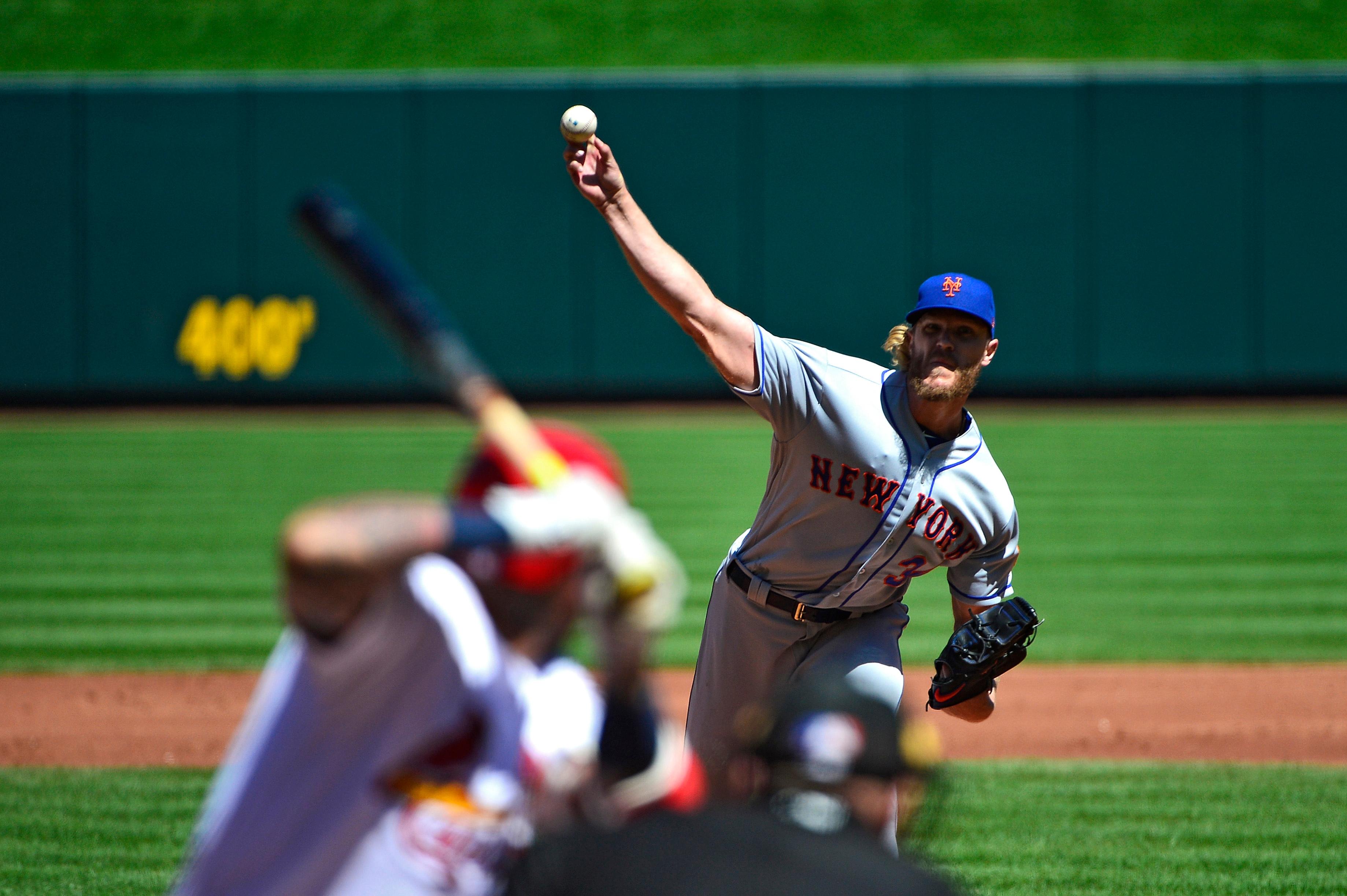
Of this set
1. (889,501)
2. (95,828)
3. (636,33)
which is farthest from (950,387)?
(636,33)

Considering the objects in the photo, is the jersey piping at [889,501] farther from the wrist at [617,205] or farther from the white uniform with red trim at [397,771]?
the white uniform with red trim at [397,771]

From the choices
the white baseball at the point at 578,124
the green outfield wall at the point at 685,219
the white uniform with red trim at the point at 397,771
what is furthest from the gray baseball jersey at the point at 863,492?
the green outfield wall at the point at 685,219

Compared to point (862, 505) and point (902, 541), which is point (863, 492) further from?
point (902, 541)

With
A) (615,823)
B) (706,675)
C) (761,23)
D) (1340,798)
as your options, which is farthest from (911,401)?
(761,23)

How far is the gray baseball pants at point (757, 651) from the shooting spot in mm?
4449

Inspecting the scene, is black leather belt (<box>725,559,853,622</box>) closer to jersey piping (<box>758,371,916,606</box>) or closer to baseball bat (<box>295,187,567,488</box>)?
jersey piping (<box>758,371,916,606</box>)

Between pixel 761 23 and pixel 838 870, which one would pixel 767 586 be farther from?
pixel 761 23

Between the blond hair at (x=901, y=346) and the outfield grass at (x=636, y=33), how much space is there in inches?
908

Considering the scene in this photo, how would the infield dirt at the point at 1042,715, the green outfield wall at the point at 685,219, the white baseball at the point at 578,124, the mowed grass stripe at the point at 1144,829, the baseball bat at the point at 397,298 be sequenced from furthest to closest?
the green outfield wall at the point at 685,219
the infield dirt at the point at 1042,715
the mowed grass stripe at the point at 1144,829
the white baseball at the point at 578,124
the baseball bat at the point at 397,298

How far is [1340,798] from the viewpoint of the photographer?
6242 millimetres

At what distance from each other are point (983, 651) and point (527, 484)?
2.73 m

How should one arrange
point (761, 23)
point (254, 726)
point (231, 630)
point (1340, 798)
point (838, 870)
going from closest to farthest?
1. point (838, 870)
2. point (254, 726)
3. point (1340, 798)
4. point (231, 630)
5. point (761, 23)

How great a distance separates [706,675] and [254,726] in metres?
2.84

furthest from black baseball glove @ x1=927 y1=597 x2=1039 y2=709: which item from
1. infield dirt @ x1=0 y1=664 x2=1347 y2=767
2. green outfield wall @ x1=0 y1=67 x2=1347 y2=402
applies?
green outfield wall @ x1=0 y1=67 x2=1347 y2=402
